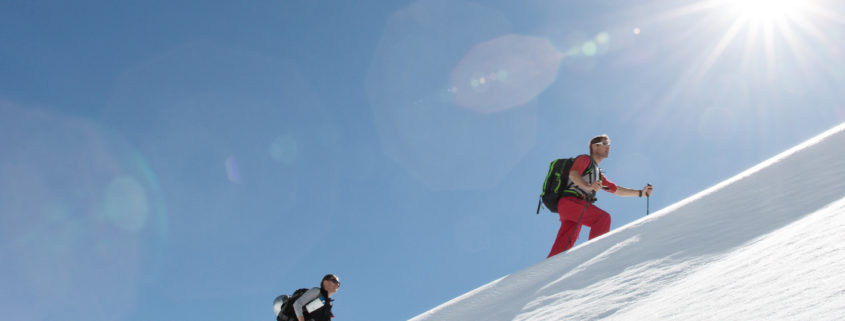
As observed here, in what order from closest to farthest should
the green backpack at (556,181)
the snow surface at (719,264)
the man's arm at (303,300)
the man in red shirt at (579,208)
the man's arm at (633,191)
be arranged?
the snow surface at (719,264)
the man's arm at (303,300)
the man in red shirt at (579,208)
the green backpack at (556,181)
the man's arm at (633,191)

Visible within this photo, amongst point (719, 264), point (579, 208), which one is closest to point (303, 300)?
point (579, 208)

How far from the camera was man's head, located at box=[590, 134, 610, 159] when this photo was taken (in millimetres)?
5414

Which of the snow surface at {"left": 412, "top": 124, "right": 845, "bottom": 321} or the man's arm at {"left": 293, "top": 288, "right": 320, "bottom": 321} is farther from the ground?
the man's arm at {"left": 293, "top": 288, "right": 320, "bottom": 321}

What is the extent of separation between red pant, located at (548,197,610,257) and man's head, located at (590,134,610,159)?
24.5 inches

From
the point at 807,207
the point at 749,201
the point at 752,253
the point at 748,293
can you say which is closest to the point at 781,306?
the point at 748,293

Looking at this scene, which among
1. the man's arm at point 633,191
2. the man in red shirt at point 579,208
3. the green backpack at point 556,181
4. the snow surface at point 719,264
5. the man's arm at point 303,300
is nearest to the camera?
the snow surface at point 719,264

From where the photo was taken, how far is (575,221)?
5.15 meters

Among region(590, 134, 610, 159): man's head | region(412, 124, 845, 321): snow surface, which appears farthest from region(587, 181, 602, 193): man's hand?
region(412, 124, 845, 321): snow surface

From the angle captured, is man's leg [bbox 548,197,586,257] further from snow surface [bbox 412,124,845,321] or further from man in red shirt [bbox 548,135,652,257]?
snow surface [bbox 412,124,845,321]

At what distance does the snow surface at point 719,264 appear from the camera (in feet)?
4.66

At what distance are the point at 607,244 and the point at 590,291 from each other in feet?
3.84

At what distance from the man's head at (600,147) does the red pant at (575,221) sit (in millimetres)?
622

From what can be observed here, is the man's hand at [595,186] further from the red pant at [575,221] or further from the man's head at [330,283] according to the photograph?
the man's head at [330,283]

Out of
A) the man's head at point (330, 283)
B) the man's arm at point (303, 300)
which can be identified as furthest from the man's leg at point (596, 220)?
the man's arm at point (303, 300)
